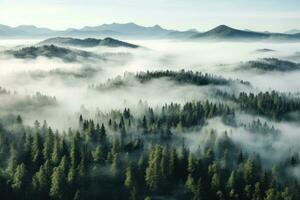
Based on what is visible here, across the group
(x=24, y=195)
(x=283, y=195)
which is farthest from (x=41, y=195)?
(x=283, y=195)

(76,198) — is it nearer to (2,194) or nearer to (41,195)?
(41,195)

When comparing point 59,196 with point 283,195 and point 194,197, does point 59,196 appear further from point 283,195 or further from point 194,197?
point 283,195

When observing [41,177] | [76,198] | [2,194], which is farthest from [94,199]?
[2,194]

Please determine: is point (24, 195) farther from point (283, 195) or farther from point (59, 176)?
point (283, 195)

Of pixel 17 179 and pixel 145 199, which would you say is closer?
pixel 145 199

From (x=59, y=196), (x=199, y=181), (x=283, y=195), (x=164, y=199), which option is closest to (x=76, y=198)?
(x=59, y=196)

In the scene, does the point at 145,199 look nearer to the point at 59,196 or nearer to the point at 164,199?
the point at 164,199

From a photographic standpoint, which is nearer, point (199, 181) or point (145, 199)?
point (145, 199)
